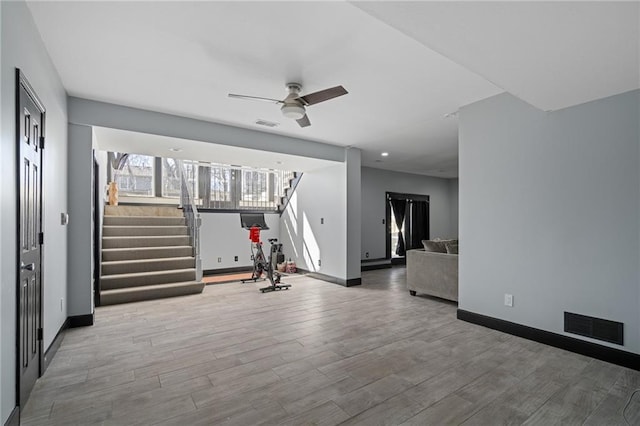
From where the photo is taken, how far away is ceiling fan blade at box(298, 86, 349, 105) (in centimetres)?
291

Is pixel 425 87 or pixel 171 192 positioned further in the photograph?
pixel 171 192

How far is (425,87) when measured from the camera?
3.46 meters

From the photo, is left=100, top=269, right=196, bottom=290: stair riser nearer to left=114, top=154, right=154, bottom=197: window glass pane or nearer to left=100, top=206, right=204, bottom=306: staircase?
left=100, top=206, right=204, bottom=306: staircase

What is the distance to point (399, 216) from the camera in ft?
29.7

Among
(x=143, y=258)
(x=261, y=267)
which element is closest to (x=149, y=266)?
(x=143, y=258)

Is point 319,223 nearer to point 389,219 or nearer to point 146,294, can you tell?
point 389,219

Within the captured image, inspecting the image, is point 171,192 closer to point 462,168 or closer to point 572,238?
point 462,168

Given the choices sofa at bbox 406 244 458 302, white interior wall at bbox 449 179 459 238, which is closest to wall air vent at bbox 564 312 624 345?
sofa at bbox 406 244 458 302

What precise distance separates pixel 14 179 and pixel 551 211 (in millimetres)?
4432

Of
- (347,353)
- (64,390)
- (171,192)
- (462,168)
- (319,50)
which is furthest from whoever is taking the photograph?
(171,192)

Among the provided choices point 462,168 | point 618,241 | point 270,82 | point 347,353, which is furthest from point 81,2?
point 618,241

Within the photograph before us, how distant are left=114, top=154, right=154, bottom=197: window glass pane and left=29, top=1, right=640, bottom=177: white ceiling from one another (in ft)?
16.5

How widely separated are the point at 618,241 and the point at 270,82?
3.60 meters

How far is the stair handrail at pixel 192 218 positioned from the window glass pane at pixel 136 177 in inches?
74.6
